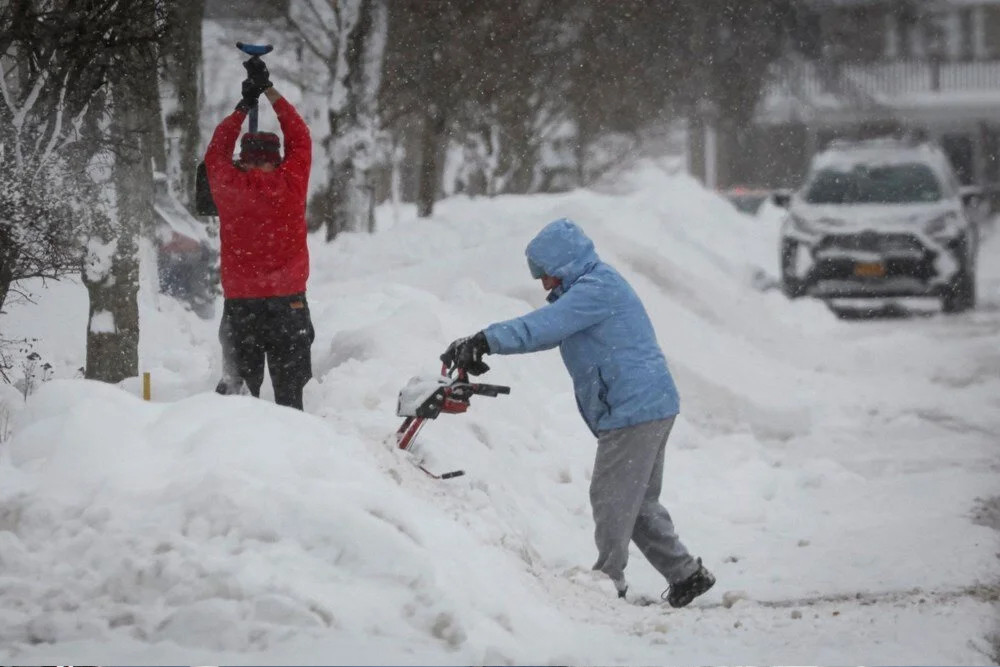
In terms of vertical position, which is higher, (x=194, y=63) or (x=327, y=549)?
(x=194, y=63)

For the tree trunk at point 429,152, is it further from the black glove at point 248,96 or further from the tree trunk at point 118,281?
the black glove at point 248,96

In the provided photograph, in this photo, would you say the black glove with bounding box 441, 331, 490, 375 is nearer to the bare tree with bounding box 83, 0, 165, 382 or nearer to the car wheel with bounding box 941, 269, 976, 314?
the bare tree with bounding box 83, 0, 165, 382

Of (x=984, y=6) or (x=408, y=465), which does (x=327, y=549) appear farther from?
(x=984, y=6)

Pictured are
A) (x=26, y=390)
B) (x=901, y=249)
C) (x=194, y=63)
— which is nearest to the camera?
(x=26, y=390)

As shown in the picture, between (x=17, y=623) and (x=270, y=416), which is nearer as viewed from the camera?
(x=17, y=623)

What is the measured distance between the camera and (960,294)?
1669 cm

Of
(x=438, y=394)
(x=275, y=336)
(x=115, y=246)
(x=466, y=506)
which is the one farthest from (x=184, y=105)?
(x=438, y=394)

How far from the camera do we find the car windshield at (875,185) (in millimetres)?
17219

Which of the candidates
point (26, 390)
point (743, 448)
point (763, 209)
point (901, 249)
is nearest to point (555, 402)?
point (743, 448)

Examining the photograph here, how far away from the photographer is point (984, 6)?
139ft

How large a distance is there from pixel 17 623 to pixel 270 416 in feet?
4.30

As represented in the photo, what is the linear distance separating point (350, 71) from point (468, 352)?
12159mm

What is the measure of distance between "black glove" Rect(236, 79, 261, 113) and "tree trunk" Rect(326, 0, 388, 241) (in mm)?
10048

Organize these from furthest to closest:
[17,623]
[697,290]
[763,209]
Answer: [763,209], [697,290], [17,623]
